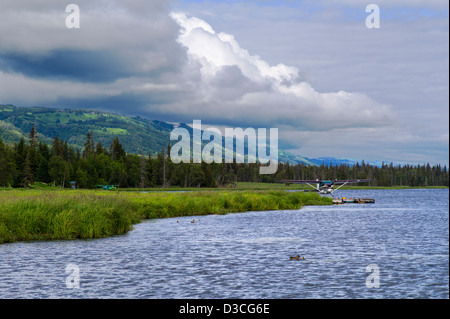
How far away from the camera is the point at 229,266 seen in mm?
26672

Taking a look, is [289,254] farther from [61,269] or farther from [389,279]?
[61,269]

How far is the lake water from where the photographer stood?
20.8 m

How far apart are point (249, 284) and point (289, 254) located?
32.7 feet

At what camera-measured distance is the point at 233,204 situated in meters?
72.1

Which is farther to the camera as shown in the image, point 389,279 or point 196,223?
point 196,223

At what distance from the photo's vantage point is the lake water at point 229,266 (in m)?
20.8

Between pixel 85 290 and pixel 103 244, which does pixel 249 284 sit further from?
pixel 103 244

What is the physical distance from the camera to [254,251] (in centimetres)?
3291
